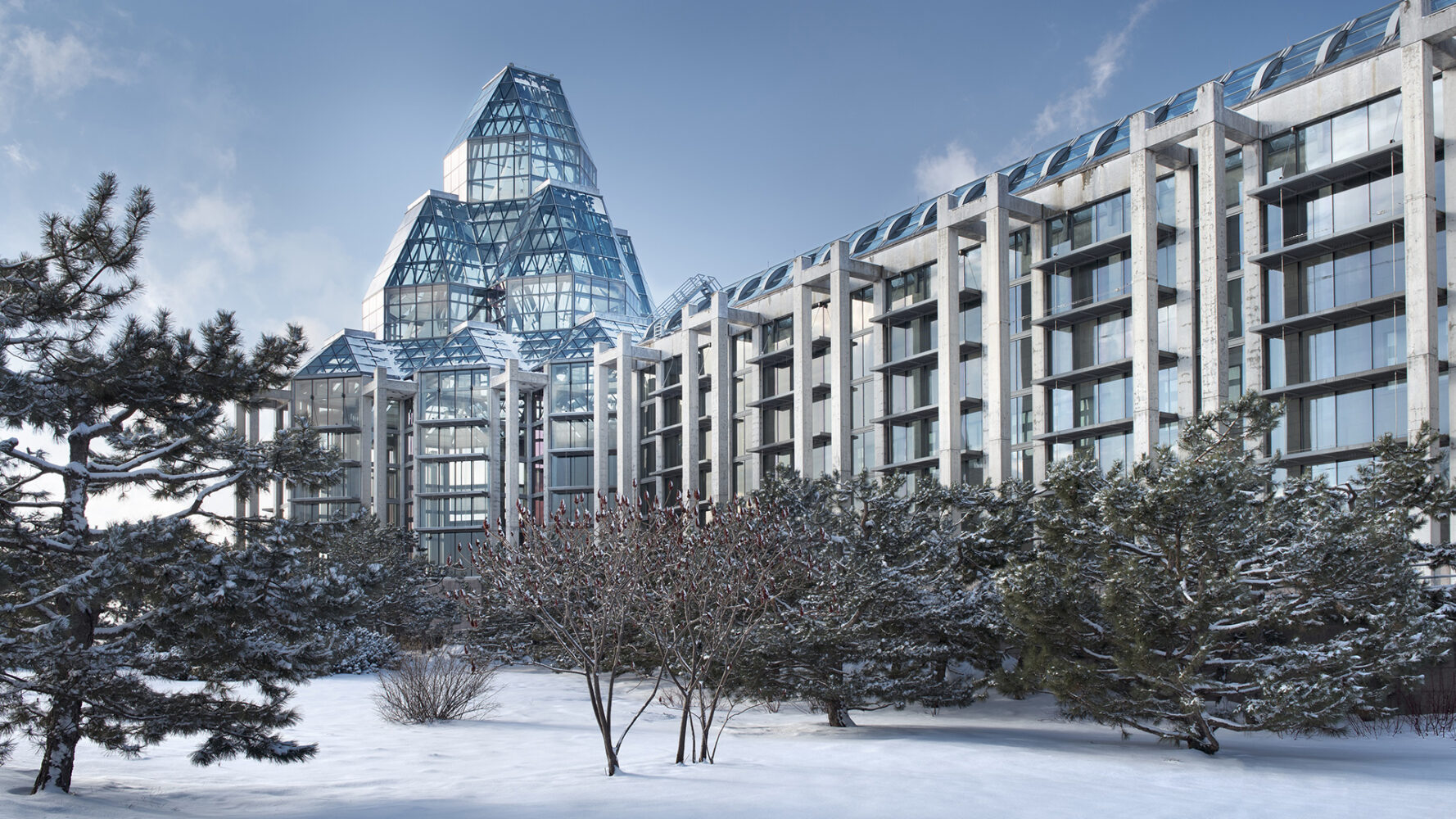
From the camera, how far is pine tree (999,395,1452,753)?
17.2m

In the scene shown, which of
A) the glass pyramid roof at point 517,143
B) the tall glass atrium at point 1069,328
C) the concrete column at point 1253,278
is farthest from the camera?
the glass pyramid roof at point 517,143

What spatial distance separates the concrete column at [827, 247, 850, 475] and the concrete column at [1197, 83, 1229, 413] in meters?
14.9

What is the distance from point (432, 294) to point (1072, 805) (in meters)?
83.5

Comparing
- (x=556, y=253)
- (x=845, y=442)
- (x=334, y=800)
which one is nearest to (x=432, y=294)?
(x=556, y=253)

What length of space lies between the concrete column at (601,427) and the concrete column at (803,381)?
17790 mm

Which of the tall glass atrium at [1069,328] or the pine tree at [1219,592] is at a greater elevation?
the tall glass atrium at [1069,328]

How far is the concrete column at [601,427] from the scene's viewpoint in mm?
62562

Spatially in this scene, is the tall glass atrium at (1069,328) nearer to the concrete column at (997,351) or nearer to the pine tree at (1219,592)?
the concrete column at (997,351)

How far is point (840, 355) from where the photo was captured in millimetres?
44062

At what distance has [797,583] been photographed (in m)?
21.2

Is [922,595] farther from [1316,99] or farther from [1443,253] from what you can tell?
[1316,99]

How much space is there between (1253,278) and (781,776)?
21.8 metres

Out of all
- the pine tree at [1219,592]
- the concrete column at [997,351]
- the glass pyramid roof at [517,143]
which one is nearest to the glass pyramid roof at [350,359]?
the glass pyramid roof at [517,143]

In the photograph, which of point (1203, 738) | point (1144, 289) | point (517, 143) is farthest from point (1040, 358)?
point (517, 143)
